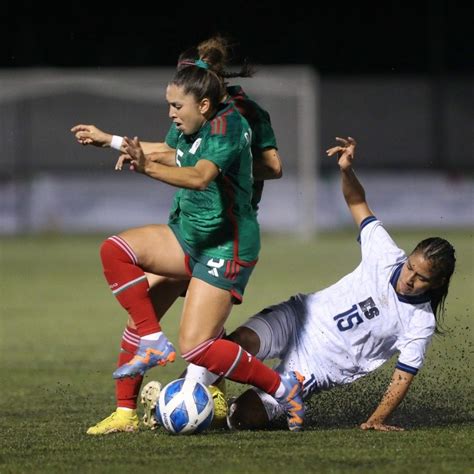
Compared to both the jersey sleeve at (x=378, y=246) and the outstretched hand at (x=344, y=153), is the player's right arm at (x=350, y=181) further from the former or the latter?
the jersey sleeve at (x=378, y=246)

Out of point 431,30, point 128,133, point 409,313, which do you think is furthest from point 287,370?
point 431,30

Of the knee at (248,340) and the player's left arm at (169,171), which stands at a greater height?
the player's left arm at (169,171)

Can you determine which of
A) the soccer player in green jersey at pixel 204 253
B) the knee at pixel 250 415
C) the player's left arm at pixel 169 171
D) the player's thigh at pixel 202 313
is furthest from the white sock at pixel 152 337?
the player's left arm at pixel 169 171

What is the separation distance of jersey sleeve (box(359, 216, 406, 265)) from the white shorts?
0.50m

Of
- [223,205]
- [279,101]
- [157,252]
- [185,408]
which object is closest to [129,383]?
[185,408]

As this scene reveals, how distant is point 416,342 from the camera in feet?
19.5

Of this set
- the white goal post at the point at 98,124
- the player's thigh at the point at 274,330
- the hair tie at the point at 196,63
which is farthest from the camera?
the white goal post at the point at 98,124

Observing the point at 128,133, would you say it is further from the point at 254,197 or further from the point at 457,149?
the point at 254,197

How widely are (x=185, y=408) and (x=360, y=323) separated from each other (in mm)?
1030

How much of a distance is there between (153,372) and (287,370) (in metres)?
2.31

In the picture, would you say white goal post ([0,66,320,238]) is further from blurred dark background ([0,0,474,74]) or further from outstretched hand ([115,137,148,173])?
outstretched hand ([115,137,148,173])

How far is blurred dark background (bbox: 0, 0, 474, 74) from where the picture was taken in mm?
29438

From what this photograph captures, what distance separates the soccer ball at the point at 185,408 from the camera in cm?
584

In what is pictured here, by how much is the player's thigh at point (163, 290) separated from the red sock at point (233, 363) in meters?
0.57
